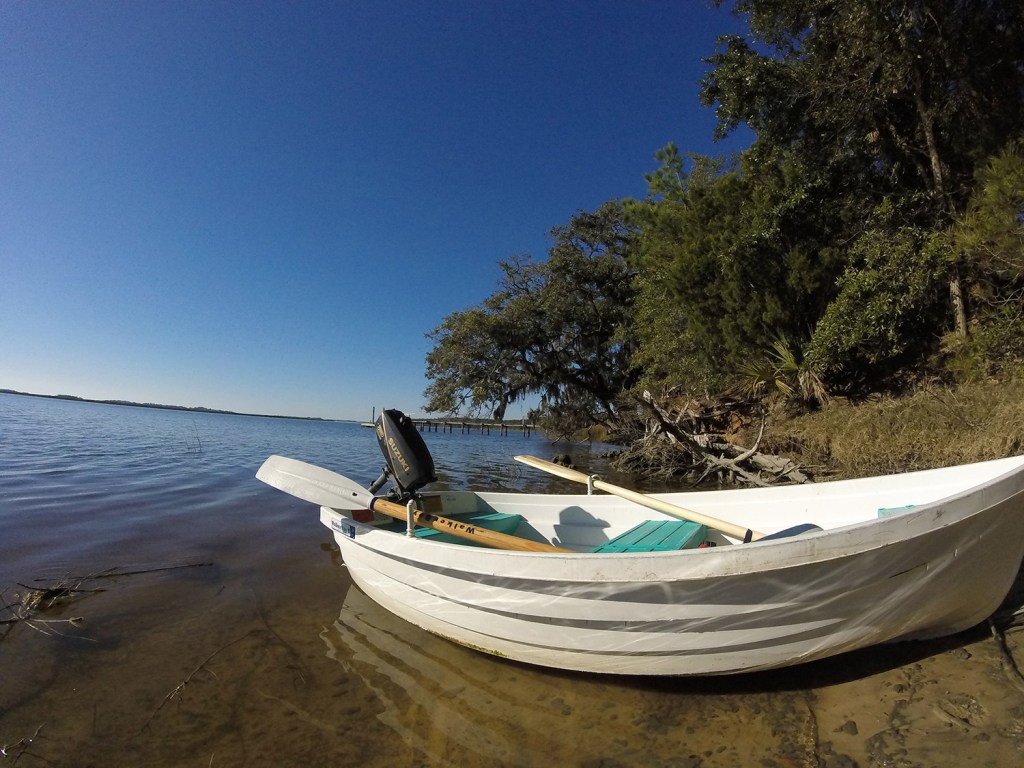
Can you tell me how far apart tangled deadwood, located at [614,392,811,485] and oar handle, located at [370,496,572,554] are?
7.15 metres

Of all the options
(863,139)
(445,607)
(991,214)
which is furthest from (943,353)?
(445,607)

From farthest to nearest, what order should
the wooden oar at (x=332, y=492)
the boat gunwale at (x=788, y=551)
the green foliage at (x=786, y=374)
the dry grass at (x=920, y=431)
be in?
the green foliage at (x=786, y=374) < the dry grass at (x=920, y=431) < the wooden oar at (x=332, y=492) < the boat gunwale at (x=788, y=551)

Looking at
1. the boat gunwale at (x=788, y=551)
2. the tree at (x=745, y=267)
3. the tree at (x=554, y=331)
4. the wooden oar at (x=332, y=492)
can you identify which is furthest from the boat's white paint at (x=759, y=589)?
the tree at (x=554, y=331)

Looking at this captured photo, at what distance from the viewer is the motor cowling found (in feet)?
14.5

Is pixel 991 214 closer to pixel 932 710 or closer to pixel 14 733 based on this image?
pixel 932 710

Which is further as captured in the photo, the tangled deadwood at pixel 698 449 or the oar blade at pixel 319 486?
the tangled deadwood at pixel 698 449

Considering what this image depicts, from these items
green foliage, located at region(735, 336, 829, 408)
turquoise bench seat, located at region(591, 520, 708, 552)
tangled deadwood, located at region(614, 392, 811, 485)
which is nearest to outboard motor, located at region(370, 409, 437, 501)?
turquoise bench seat, located at region(591, 520, 708, 552)

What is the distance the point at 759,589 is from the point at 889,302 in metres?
7.75

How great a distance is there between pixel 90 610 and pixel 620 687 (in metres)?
4.58

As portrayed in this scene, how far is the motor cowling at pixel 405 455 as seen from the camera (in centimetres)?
443

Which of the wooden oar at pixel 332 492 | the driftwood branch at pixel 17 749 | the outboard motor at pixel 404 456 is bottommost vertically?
the driftwood branch at pixel 17 749

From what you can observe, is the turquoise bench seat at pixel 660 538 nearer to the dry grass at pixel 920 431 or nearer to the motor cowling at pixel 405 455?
the motor cowling at pixel 405 455

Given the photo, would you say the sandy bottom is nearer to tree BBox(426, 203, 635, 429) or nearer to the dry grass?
the dry grass

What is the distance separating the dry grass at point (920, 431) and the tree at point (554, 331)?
10.7m
